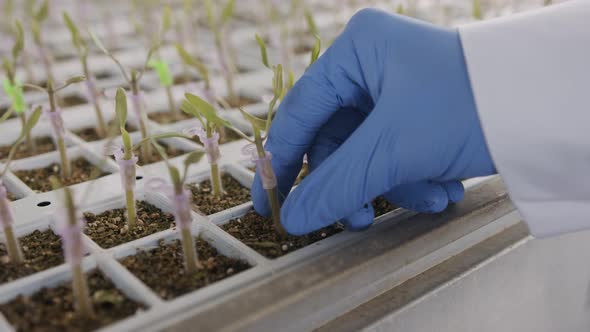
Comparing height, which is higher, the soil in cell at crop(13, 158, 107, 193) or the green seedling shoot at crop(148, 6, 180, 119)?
the green seedling shoot at crop(148, 6, 180, 119)

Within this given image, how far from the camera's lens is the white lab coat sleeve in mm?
656

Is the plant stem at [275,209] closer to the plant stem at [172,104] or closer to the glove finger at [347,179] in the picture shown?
the glove finger at [347,179]

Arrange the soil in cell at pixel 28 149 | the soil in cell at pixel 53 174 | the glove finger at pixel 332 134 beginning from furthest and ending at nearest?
the soil in cell at pixel 28 149 < the soil in cell at pixel 53 174 < the glove finger at pixel 332 134

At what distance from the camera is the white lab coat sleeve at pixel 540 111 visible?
0.66m

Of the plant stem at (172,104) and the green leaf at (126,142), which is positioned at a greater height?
the green leaf at (126,142)

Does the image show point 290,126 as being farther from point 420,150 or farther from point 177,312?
point 177,312

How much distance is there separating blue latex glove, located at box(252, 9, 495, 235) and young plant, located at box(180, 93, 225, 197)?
91mm

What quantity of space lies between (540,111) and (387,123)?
0.53ft

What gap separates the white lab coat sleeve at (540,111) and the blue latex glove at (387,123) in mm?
25

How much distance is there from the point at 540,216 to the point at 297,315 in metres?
0.30

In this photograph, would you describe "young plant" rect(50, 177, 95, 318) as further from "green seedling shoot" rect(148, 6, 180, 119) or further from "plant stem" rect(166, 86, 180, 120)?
"plant stem" rect(166, 86, 180, 120)

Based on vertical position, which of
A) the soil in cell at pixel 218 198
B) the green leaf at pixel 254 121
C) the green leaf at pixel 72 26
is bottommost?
the soil in cell at pixel 218 198

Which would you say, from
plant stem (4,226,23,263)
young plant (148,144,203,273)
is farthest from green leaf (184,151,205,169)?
plant stem (4,226,23,263)

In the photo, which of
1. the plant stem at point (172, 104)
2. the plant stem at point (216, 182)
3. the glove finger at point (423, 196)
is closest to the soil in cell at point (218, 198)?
the plant stem at point (216, 182)
